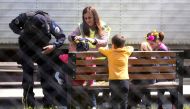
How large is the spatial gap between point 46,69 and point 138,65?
3.21 feet

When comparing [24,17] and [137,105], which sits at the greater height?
[24,17]

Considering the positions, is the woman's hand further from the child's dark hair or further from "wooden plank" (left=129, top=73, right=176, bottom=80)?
"wooden plank" (left=129, top=73, right=176, bottom=80)

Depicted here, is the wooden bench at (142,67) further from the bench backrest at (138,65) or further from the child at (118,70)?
the child at (118,70)

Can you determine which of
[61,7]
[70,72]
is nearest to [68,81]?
[70,72]

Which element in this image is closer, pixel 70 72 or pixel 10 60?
Result: pixel 70 72

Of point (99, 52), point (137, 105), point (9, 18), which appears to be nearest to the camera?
point (99, 52)

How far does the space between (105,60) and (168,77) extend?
27.6 inches

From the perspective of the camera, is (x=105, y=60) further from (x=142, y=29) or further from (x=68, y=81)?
(x=142, y=29)

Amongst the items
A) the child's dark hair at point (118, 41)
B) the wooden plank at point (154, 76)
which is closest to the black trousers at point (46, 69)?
the child's dark hair at point (118, 41)

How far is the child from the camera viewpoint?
568cm

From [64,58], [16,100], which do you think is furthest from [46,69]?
[16,100]

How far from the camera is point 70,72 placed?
588cm

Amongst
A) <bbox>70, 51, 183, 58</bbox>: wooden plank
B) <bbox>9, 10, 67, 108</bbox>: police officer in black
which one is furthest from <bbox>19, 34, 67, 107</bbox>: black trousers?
<bbox>70, 51, 183, 58</bbox>: wooden plank

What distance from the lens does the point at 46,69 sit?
6.00m
